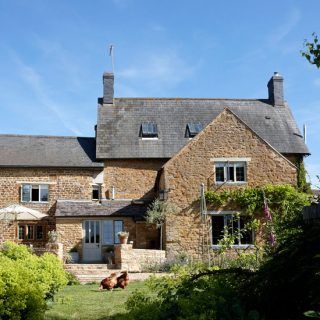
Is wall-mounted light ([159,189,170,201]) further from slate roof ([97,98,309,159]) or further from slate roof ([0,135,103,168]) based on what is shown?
slate roof ([0,135,103,168])

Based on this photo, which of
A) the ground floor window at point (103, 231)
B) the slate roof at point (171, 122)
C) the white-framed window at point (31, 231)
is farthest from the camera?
the slate roof at point (171, 122)

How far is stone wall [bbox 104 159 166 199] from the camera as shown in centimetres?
3194

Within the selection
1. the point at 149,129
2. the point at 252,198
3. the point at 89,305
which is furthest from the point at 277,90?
the point at 89,305

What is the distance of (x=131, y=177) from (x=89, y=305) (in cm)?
1952

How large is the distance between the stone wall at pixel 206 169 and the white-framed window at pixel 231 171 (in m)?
0.29

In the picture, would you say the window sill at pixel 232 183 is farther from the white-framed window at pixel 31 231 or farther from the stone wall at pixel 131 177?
the white-framed window at pixel 31 231

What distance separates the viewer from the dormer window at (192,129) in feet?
111

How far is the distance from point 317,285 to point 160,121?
98.1 ft

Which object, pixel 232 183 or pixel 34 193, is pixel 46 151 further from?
pixel 232 183

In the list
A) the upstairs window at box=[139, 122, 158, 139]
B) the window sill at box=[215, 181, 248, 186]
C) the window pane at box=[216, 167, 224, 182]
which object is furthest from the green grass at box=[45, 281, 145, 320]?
the upstairs window at box=[139, 122, 158, 139]

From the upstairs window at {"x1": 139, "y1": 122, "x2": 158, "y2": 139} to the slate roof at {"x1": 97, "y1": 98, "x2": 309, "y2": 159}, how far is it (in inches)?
11.9

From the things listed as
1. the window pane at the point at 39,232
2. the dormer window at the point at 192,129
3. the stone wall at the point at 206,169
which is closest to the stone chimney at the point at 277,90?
the dormer window at the point at 192,129

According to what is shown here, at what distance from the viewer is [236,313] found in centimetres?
451

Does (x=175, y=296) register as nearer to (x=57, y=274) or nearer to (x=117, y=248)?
(x=57, y=274)
